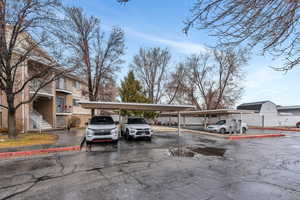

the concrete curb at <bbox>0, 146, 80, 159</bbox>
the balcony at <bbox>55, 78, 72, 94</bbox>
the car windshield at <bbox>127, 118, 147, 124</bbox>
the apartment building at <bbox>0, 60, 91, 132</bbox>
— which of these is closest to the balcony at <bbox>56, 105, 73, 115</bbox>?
the apartment building at <bbox>0, 60, 91, 132</bbox>

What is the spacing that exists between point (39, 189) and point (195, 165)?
4929mm

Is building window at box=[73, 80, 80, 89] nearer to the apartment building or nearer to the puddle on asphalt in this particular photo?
the apartment building

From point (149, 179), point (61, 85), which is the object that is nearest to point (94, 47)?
point (61, 85)

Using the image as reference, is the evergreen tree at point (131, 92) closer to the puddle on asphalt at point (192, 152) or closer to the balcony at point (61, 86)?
the balcony at point (61, 86)

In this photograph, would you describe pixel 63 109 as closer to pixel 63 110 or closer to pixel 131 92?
pixel 63 110

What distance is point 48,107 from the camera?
63.7 ft

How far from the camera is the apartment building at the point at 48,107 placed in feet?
48.4

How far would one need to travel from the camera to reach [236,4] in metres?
3.08

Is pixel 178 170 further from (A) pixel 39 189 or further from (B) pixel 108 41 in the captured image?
(B) pixel 108 41

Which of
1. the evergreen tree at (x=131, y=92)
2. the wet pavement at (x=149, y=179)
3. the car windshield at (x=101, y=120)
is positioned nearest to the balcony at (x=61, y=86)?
the evergreen tree at (x=131, y=92)

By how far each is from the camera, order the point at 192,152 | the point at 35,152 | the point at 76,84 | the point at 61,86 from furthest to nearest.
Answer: the point at 76,84 → the point at 61,86 → the point at 192,152 → the point at 35,152

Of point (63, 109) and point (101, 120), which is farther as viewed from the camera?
point (63, 109)

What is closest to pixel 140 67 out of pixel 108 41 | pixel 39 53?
pixel 108 41

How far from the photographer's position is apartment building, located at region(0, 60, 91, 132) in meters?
14.8
